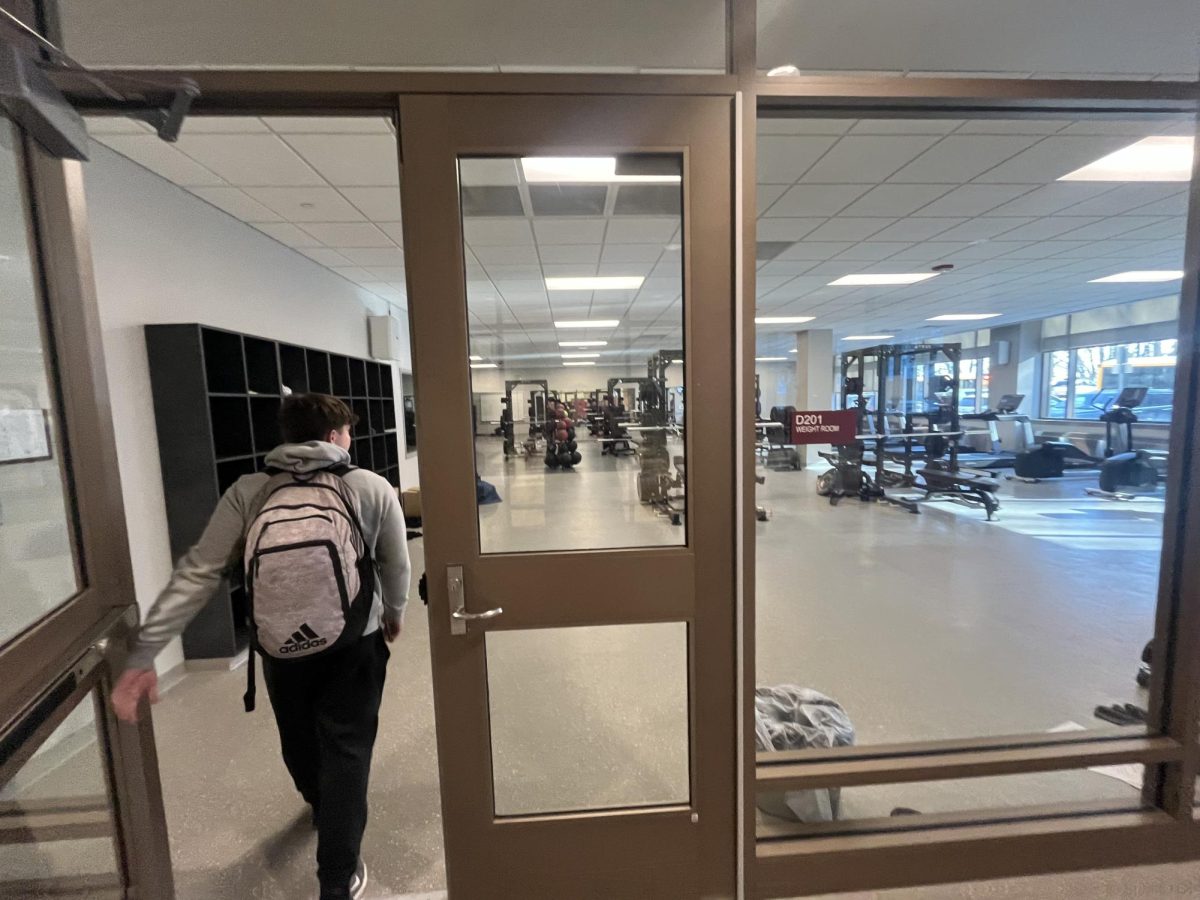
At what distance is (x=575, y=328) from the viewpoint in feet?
32.1

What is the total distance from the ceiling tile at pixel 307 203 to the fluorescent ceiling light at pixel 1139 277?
367 inches

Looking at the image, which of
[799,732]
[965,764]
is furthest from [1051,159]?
[799,732]

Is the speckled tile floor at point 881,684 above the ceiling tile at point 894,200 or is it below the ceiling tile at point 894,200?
below

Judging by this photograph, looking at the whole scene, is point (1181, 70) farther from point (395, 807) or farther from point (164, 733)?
point (164, 733)

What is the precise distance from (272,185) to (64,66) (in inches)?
83.6

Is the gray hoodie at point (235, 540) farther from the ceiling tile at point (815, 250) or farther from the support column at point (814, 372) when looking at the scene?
the support column at point (814, 372)

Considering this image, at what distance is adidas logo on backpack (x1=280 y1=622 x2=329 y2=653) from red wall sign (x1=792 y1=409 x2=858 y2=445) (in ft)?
7.85

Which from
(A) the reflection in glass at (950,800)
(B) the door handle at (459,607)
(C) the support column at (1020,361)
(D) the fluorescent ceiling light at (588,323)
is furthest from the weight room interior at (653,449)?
(C) the support column at (1020,361)

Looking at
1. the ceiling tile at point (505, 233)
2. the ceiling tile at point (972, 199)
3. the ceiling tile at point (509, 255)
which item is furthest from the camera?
the ceiling tile at point (509, 255)

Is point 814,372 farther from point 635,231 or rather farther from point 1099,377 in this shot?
point 635,231

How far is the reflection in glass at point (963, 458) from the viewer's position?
9.02ft

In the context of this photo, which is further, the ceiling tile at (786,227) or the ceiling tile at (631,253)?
the ceiling tile at (631,253)

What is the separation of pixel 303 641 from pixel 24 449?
90cm

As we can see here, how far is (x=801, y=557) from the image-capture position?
16.0ft
